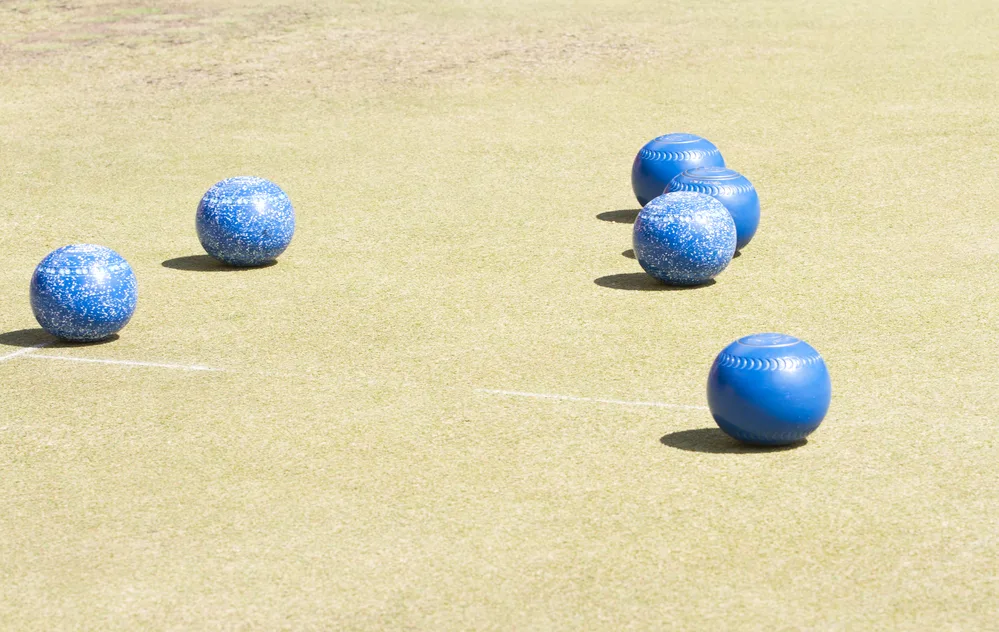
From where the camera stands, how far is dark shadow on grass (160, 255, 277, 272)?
13750mm

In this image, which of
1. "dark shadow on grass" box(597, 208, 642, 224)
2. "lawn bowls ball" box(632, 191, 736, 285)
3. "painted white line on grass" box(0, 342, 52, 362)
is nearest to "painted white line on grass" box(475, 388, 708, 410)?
"lawn bowls ball" box(632, 191, 736, 285)

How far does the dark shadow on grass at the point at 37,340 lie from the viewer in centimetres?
1134

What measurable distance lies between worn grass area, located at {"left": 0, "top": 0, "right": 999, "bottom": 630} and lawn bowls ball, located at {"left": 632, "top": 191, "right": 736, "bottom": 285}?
0.26 m

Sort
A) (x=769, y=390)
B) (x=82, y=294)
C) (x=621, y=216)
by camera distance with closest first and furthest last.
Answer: (x=769, y=390) → (x=82, y=294) → (x=621, y=216)

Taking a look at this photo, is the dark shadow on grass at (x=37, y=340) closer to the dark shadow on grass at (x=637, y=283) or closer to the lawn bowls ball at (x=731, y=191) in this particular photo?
the dark shadow on grass at (x=637, y=283)

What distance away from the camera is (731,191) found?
13.2 meters

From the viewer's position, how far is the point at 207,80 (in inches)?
879

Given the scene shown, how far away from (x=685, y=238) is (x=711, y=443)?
12.1ft

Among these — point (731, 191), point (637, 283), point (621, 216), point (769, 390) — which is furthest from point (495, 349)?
point (621, 216)

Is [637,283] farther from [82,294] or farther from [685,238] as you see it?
[82,294]

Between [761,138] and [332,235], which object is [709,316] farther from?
[761,138]

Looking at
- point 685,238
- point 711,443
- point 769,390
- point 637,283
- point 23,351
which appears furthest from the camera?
point 637,283


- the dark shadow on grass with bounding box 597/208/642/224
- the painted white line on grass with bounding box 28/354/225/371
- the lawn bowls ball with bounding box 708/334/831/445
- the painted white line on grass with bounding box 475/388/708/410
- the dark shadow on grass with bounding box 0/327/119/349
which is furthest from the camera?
the dark shadow on grass with bounding box 597/208/642/224

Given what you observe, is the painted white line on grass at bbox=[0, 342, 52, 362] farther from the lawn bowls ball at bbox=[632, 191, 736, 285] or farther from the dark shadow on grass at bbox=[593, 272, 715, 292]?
the lawn bowls ball at bbox=[632, 191, 736, 285]
